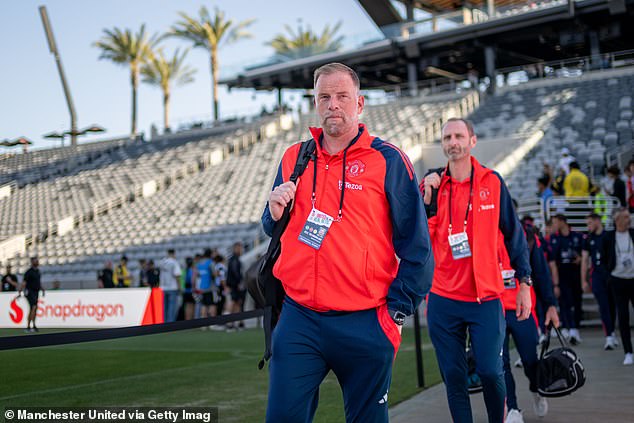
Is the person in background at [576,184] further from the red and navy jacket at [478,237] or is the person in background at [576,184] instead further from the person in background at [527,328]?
the red and navy jacket at [478,237]

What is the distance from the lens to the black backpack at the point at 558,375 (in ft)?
19.7

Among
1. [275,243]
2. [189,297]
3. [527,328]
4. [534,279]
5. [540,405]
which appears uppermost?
[275,243]

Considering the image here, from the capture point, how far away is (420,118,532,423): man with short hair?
480 cm

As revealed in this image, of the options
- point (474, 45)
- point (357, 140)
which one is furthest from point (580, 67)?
point (357, 140)

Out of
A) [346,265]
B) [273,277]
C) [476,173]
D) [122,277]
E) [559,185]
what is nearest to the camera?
[346,265]

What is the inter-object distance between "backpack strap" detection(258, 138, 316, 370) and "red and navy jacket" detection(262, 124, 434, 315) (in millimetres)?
31

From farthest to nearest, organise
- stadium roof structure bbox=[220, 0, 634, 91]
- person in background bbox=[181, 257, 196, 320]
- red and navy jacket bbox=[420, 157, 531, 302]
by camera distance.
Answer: stadium roof structure bbox=[220, 0, 634, 91] → person in background bbox=[181, 257, 196, 320] → red and navy jacket bbox=[420, 157, 531, 302]

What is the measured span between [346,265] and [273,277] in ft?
1.37

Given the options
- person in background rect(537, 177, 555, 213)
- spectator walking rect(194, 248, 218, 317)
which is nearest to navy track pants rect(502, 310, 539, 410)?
person in background rect(537, 177, 555, 213)

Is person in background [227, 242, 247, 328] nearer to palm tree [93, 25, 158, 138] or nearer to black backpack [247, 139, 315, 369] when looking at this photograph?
black backpack [247, 139, 315, 369]

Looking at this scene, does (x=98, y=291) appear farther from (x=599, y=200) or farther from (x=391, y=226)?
(x=391, y=226)

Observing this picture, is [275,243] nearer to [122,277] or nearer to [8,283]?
[8,283]

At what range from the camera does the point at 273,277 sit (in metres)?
3.39

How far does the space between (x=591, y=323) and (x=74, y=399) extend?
11684 millimetres
